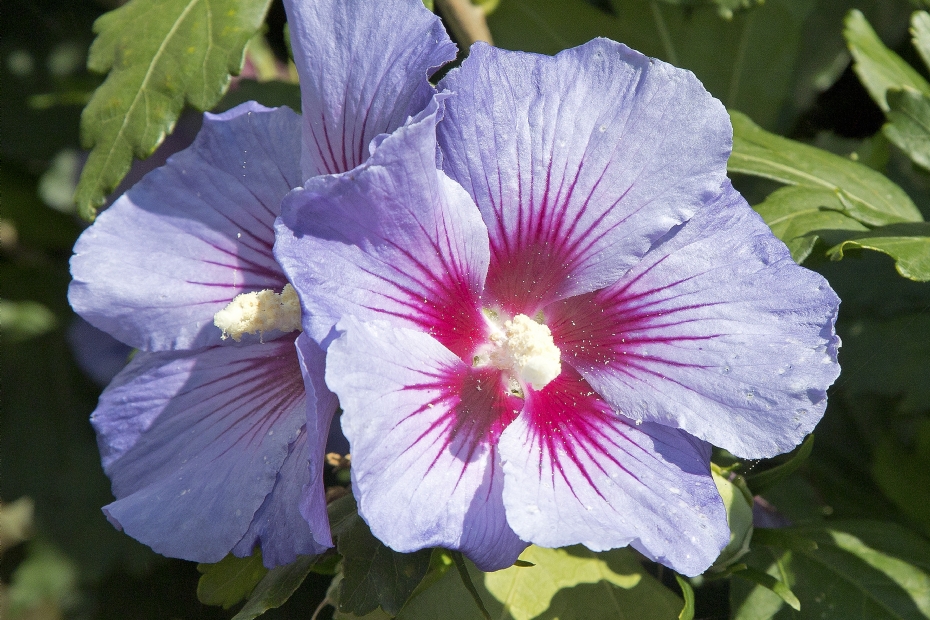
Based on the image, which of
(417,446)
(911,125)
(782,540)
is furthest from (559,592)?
(911,125)

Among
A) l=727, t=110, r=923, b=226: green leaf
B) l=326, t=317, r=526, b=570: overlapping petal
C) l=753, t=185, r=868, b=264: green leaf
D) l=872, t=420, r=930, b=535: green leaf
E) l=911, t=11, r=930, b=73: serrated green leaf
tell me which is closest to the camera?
l=326, t=317, r=526, b=570: overlapping petal

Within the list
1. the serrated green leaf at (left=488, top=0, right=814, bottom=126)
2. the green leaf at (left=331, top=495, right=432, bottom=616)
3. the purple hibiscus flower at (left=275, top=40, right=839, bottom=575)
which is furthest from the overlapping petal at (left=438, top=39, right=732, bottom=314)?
the serrated green leaf at (left=488, top=0, right=814, bottom=126)

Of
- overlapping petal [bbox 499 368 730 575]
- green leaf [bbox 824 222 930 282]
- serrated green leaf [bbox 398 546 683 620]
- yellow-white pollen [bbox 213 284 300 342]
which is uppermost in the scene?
yellow-white pollen [bbox 213 284 300 342]

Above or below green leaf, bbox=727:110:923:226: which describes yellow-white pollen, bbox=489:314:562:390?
above

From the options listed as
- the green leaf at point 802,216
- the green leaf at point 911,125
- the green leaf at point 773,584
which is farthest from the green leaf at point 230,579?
the green leaf at point 911,125

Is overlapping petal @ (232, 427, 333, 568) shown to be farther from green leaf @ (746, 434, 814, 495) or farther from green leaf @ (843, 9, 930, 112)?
green leaf @ (843, 9, 930, 112)

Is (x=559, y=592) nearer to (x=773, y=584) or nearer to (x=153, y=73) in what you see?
(x=773, y=584)

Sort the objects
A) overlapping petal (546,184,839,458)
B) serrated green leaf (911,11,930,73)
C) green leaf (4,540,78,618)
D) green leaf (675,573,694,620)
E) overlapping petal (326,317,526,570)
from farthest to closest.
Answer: green leaf (4,540,78,618) < serrated green leaf (911,11,930,73) < green leaf (675,573,694,620) < overlapping petal (546,184,839,458) < overlapping petal (326,317,526,570)
